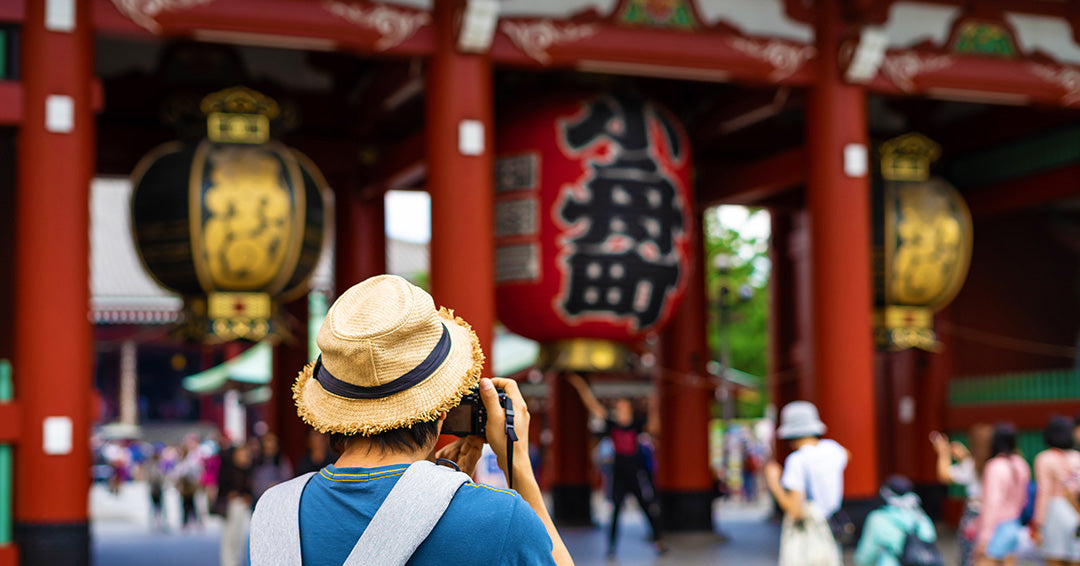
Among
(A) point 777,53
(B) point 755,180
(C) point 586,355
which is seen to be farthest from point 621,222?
(B) point 755,180

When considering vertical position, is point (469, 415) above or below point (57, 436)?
above

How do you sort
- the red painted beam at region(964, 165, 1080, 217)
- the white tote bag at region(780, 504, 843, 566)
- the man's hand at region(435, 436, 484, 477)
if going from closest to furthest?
the man's hand at region(435, 436, 484, 477) < the white tote bag at region(780, 504, 843, 566) < the red painted beam at region(964, 165, 1080, 217)

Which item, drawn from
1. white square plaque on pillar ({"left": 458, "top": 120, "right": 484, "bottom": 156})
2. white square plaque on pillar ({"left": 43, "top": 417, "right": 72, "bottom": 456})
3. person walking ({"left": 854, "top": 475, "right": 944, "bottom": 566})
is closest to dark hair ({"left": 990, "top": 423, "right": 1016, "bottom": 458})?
person walking ({"left": 854, "top": 475, "right": 944, "bottom": 566})

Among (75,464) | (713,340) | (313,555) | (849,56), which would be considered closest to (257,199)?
(75,464)

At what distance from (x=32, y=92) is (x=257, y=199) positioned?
1.94 metres

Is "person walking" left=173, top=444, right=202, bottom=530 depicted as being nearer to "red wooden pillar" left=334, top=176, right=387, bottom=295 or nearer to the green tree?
"red wooden pillar" left=334, top=176, right=387, bottom=295

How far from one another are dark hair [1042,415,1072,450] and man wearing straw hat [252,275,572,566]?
6359 millimetres

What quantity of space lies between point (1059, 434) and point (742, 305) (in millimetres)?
23432

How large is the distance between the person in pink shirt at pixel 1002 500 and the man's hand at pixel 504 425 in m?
6.43

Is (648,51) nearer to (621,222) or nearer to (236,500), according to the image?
(621,222)

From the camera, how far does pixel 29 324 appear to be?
28.1ft

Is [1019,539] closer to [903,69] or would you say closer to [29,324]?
[903,69]

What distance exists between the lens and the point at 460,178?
31.9 feet

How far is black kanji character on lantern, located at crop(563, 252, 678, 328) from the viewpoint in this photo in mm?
10578
